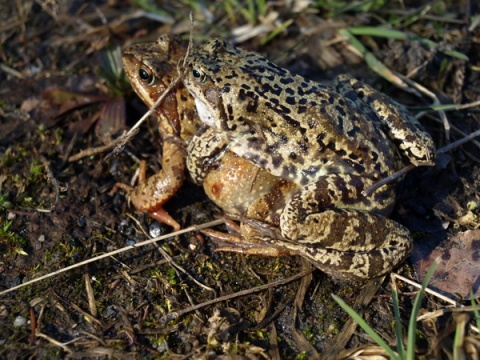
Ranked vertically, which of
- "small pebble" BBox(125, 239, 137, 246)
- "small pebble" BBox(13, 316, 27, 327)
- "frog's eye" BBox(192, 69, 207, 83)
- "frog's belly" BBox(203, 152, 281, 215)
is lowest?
"small pebble" BBox(13, 316, 27, 327)

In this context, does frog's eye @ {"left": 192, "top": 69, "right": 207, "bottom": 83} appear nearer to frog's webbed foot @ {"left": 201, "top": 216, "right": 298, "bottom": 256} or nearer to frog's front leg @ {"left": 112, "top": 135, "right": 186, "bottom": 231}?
frog's front leg @ {"left": 112, "top": 135, "right": 186, "bottom": 231}

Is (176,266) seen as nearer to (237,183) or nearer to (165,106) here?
(237,183)

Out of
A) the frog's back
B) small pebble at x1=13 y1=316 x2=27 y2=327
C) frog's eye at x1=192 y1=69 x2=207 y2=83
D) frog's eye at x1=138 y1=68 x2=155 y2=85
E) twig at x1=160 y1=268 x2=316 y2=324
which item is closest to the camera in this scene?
small pebble at x1=13 y1=316 x2=27 y2=327

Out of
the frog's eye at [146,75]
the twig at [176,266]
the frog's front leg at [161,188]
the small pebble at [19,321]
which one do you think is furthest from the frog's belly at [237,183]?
the small pebble at [19,321]

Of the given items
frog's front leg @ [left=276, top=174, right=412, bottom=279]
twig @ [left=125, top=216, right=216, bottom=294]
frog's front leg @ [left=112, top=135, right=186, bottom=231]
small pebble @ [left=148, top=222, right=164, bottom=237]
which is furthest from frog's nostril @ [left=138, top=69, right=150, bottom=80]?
frog's front leg @ [left=276, top=174, right=412, bottom=279]

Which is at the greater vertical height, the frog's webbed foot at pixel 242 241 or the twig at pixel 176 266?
the frog's webbed foot at pixel 242 241

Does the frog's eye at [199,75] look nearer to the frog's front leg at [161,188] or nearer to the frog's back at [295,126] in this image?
the frog's back at [295,126]
